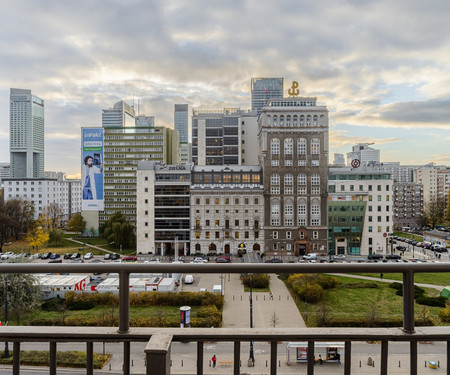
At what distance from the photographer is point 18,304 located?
221cm

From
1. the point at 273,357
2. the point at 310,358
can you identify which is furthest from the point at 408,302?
the point at 273,357

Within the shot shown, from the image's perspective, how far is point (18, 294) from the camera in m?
2.20

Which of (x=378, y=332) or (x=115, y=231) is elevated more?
(x=378, y=332)

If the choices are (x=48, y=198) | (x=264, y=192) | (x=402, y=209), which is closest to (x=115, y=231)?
(x=264, y=192)

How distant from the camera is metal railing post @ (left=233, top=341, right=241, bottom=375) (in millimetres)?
1966

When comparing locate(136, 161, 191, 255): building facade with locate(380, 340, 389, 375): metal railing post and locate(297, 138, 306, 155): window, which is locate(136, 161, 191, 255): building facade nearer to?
locate(297, 138, 306, 155): window

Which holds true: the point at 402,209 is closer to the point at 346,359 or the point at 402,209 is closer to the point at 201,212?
the point at 201,212

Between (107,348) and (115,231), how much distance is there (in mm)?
35028

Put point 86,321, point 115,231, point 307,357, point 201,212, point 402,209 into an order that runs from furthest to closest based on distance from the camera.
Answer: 1. point 402,209
2. point 115,231
3. point 201,212
4. point 86,321
5. point 307,357

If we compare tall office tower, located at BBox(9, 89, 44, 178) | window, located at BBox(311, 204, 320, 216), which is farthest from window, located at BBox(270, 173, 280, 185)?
tall office tower, located at BBox(9, 89, 44, 178)

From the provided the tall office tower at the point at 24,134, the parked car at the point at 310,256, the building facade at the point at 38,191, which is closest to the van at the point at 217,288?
the parked car at the point at 310,256

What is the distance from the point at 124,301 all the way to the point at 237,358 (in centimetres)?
79

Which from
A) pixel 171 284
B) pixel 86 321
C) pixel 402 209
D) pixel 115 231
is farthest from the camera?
pixel 402 209

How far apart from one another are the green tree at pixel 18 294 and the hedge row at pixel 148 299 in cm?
25
